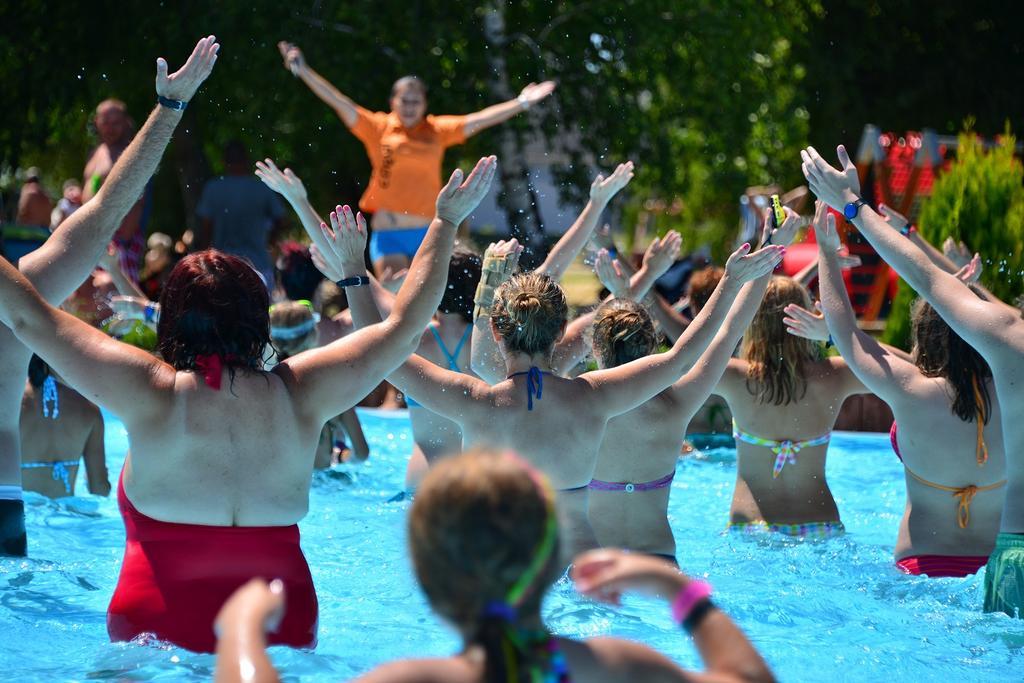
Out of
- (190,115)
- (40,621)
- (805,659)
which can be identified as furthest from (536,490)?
(190,115)

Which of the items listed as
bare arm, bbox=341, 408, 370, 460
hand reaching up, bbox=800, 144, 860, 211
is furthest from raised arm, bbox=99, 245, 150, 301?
hand reaching up, bbox=800, 144, 860, 211

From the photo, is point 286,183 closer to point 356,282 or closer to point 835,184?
point 356,282

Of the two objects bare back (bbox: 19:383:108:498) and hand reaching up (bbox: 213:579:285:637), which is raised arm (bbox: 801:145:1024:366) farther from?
bare back (bbox: 19:383:108:498)

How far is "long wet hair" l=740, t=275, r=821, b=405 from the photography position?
5816 mm

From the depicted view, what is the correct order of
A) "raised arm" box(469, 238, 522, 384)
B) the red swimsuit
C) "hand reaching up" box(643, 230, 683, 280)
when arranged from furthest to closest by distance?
1. "hand reaching up" box(643, 230, 683, 280)
2. "raised arm" box(469, 238, 522, 384)
3. the red swimsuit

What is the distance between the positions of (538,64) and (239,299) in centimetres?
1113

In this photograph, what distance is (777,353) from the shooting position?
5.85 m

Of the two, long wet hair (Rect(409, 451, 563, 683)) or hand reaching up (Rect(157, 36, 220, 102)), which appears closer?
long wet hair (Rect(409, 451, 563, 683))

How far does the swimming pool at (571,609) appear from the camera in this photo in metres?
4.20

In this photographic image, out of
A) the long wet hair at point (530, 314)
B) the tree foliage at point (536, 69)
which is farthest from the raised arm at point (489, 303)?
the tree foliage at point (536, 69)

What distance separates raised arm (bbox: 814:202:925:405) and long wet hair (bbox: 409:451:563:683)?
3.12 meters

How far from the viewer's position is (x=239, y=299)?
129 inches

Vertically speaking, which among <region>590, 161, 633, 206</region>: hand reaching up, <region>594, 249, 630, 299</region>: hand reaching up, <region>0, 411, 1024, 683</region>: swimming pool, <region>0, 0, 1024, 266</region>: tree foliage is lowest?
<region>0, 411, 1024, 683</region>: swimming pool

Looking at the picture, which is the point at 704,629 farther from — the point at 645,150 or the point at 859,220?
the point at 645,150
